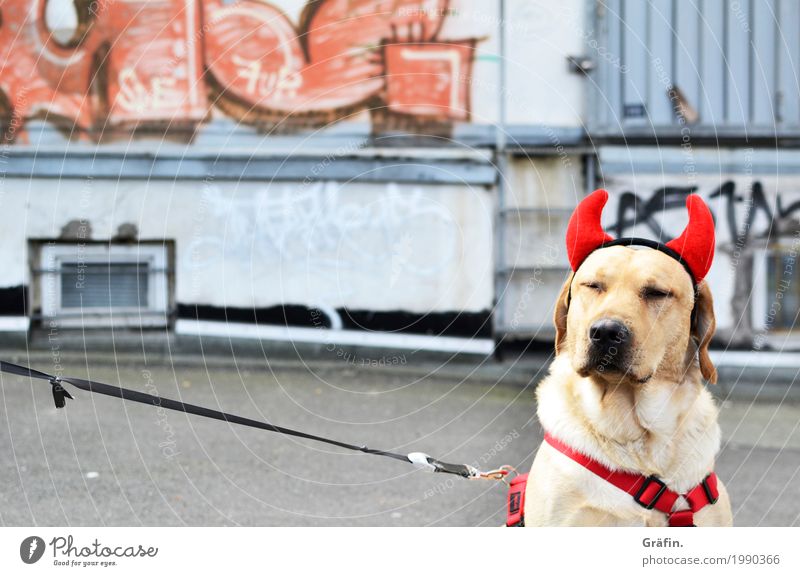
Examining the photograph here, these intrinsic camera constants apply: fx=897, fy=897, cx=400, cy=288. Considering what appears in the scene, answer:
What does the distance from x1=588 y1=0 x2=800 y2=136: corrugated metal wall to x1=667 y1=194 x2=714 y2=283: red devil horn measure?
529 centimetres

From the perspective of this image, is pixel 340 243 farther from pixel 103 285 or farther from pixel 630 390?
pixel 630 390

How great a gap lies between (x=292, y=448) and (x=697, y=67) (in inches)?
190

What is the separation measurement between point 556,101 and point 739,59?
1598 millimetres

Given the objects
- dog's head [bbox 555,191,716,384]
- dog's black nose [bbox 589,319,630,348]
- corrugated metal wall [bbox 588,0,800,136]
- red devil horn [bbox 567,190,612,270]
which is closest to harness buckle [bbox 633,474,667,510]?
dog's head [bbox 555,191,716,384]

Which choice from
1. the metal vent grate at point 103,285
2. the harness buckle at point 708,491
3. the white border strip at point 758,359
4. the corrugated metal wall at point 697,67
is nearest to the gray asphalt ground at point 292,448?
the white border strip at point 758,359

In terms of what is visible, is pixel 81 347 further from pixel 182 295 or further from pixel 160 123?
pixel 160 123

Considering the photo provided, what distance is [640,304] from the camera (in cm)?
268

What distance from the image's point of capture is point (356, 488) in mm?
4957

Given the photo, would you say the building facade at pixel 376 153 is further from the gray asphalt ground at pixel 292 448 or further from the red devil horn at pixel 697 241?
the red devil horn at pixel 697 241

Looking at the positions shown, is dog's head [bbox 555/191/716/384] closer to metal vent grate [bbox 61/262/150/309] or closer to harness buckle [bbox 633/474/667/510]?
harness buckle [bbox 633/474/667/510]

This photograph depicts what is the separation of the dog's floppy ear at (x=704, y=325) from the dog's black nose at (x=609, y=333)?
296mm

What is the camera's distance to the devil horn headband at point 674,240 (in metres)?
2.65

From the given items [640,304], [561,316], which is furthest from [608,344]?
[561,316]

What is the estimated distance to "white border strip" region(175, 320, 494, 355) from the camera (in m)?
7.82
